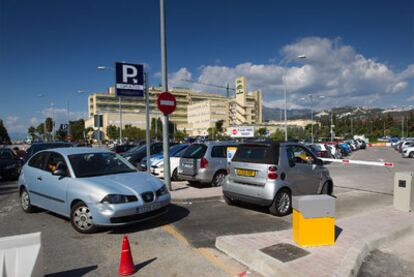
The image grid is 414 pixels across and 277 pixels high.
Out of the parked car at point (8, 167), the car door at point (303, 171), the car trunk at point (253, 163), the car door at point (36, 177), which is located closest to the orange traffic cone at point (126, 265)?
the car door at point (36, 177)

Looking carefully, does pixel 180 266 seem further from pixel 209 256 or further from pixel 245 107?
pixel 245 107

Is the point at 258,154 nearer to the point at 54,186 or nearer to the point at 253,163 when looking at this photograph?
the point at 253,163

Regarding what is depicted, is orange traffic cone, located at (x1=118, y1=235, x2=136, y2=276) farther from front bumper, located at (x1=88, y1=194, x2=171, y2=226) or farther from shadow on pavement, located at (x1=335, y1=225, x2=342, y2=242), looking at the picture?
shadow on pavement, located at (x1=335, y1=225, x2=342, y2=242)

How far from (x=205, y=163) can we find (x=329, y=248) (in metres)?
6.01

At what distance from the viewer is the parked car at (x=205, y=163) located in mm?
10336

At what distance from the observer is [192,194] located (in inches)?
367

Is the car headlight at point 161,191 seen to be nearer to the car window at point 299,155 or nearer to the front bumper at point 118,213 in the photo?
the front bumper at point 118,213

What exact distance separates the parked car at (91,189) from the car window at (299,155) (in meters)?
3.13

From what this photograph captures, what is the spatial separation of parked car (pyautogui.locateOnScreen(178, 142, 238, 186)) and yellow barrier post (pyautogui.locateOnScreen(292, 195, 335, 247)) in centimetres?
558

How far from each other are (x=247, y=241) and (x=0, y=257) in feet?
11.1

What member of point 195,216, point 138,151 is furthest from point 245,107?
point 195,216

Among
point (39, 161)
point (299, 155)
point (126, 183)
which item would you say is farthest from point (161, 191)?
point (299, 155)

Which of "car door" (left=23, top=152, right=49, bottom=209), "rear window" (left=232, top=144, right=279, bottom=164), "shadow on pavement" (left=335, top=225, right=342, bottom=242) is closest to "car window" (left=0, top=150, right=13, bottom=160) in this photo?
"car door" (left=23, top=152, right=49, bottom=209)

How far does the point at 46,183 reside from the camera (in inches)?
262
